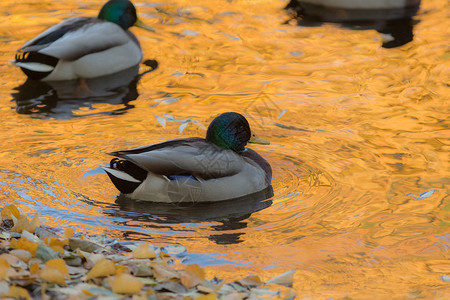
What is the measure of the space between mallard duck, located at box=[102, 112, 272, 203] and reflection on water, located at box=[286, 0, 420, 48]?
4563 millimetres

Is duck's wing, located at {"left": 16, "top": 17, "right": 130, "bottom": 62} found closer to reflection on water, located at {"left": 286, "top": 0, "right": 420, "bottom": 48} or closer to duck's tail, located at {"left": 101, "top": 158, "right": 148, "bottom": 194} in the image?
reflection on water, located at {"left": 286, "top": 0, "right": 420, "bottom": 48}

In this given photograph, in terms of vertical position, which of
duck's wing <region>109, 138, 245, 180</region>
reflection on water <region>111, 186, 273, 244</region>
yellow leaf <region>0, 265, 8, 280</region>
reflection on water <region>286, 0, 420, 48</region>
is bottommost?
reflection on water <region>111, 186, 273, 244</region>

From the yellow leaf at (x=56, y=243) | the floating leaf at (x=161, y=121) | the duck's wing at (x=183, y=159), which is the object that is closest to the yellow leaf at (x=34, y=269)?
the yellow leaf at (x=56, y=243)

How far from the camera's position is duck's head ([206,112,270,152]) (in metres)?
7.25

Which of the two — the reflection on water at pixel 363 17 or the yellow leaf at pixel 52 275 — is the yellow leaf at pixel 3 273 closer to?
the yellow leaf at pixel 52 275

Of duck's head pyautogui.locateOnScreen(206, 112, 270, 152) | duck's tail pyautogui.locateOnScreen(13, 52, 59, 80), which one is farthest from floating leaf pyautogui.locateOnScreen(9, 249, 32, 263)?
duck's tail pyautogui.locateOnScreen(13, 52, 59, 80)

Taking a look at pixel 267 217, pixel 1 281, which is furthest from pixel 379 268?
pixel 1 281

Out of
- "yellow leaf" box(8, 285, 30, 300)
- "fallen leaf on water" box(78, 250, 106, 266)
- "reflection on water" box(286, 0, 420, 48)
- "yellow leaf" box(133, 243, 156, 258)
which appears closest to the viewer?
"yellow leaf" box(8, 285, 30, 300)

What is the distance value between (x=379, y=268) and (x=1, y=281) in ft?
8.56

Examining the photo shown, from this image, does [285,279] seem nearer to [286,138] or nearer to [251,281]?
[251,281]

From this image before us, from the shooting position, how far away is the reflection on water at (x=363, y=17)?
1157 centimetres

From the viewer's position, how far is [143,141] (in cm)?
804

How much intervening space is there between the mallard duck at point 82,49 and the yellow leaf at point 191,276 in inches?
213

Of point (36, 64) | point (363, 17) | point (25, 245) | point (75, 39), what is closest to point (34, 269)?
point (25, 245)
